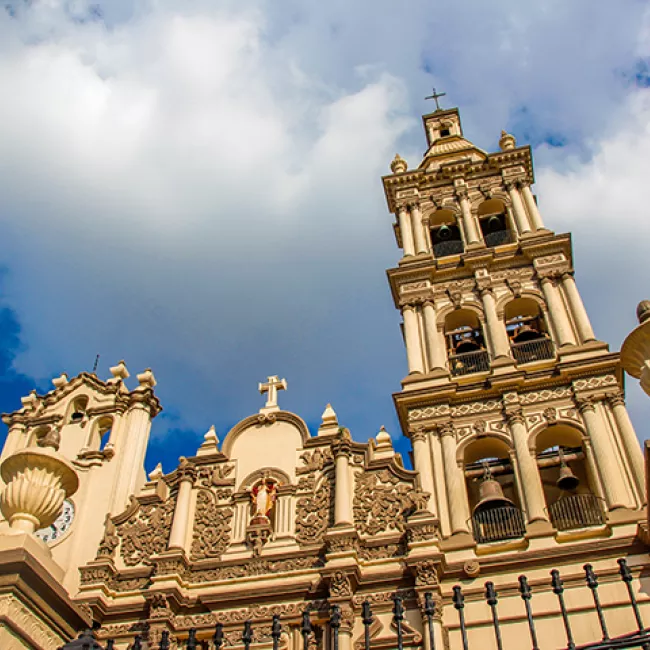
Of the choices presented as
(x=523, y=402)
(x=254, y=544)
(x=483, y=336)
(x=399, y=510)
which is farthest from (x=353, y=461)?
(x=483, y=336)

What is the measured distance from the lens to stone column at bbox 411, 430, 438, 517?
16769 mm

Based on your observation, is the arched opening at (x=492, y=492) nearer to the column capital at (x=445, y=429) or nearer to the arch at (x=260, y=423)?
the column capital at (x=445, y=429)

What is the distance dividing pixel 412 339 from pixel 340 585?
805cm

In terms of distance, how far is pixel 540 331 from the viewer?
20594mm

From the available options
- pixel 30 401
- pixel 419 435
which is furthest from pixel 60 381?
pixel 419 435

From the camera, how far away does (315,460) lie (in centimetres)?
1698

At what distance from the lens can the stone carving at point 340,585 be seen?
46.1ft

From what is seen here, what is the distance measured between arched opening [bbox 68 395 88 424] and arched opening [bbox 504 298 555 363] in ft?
36.8

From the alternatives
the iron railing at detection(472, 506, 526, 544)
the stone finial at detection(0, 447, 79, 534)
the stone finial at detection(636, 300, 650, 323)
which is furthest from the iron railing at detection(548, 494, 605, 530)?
the stone finial at detection(0, 447, 79, 534)

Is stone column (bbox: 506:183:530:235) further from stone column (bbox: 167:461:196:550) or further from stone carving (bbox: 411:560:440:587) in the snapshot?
stone column (bbox: 167:461:196:550)

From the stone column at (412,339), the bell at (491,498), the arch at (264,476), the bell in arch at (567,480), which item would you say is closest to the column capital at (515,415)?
the bell in arch at (567,480)

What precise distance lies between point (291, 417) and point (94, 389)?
6246 mm

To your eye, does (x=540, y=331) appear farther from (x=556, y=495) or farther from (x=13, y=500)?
(x=13, y=500)

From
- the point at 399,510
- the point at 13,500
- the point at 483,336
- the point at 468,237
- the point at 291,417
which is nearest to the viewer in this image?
the point at 13,500
